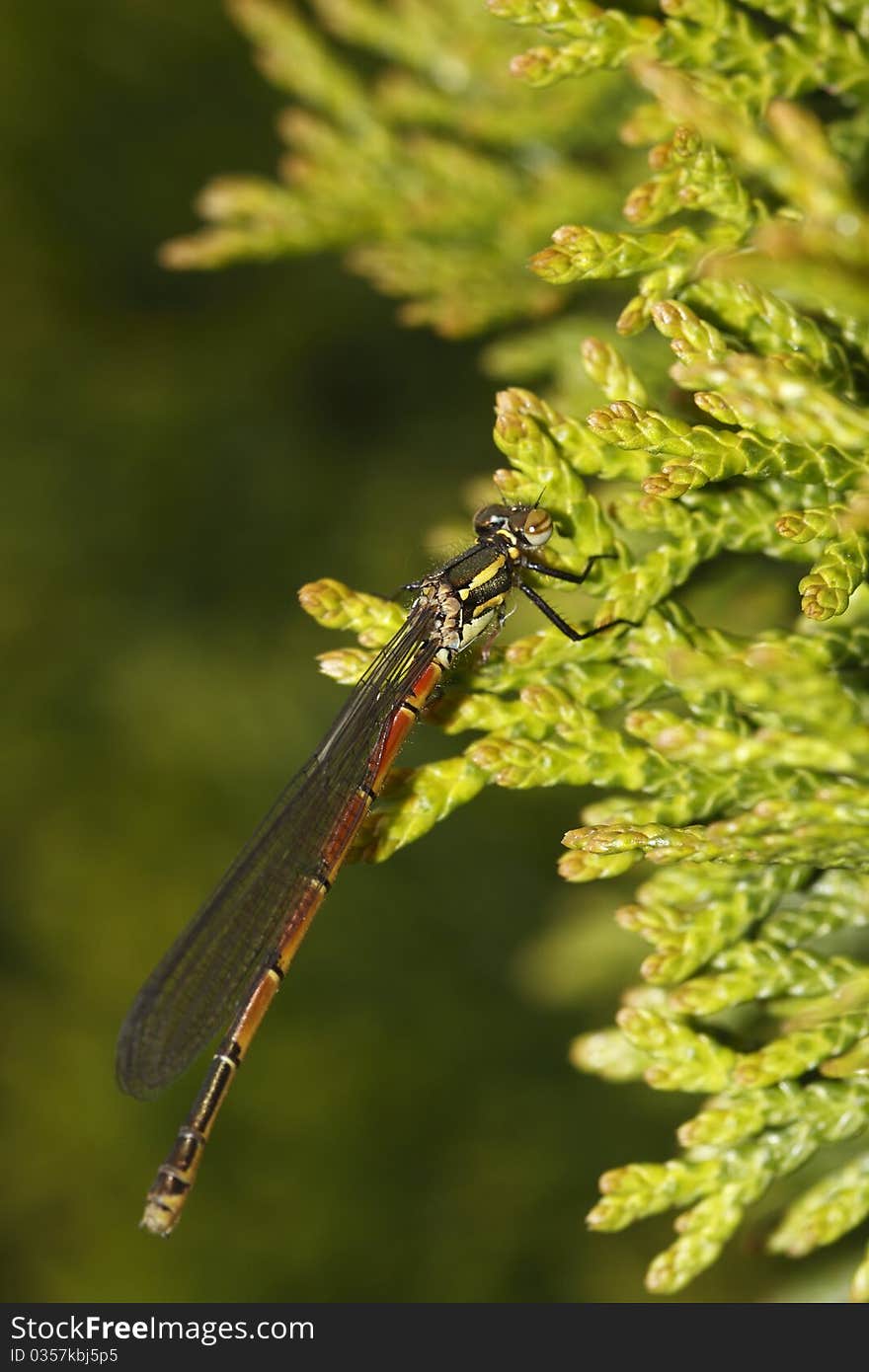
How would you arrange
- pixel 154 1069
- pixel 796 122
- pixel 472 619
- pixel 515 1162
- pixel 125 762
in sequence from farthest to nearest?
pixel 125 762 < pixel 515 1162 < pixel 154 1069 < pixel 472 619 < pixel 796 122

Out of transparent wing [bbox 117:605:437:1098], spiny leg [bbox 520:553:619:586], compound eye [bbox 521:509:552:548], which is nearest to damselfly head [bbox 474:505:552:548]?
compound eye [bbox 521:509:552:548]

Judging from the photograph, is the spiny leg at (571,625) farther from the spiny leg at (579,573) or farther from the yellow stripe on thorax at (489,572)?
the yellow stripe on thorax at (489,572)

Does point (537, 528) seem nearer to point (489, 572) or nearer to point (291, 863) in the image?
point (489, 572)

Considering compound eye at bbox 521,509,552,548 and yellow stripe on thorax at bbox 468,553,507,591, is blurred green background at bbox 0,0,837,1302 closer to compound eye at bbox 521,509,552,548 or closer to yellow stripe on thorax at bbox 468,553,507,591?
yellow stripe on thorax at bbox 468,553,507,591

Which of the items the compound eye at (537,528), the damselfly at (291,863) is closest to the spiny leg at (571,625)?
the damselfly at (291,863)

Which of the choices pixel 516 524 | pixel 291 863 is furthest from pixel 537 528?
pixel 291 863

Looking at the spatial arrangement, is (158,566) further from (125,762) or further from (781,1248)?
(781,1248)

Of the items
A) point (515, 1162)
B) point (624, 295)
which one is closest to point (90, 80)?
point (624, 295)
